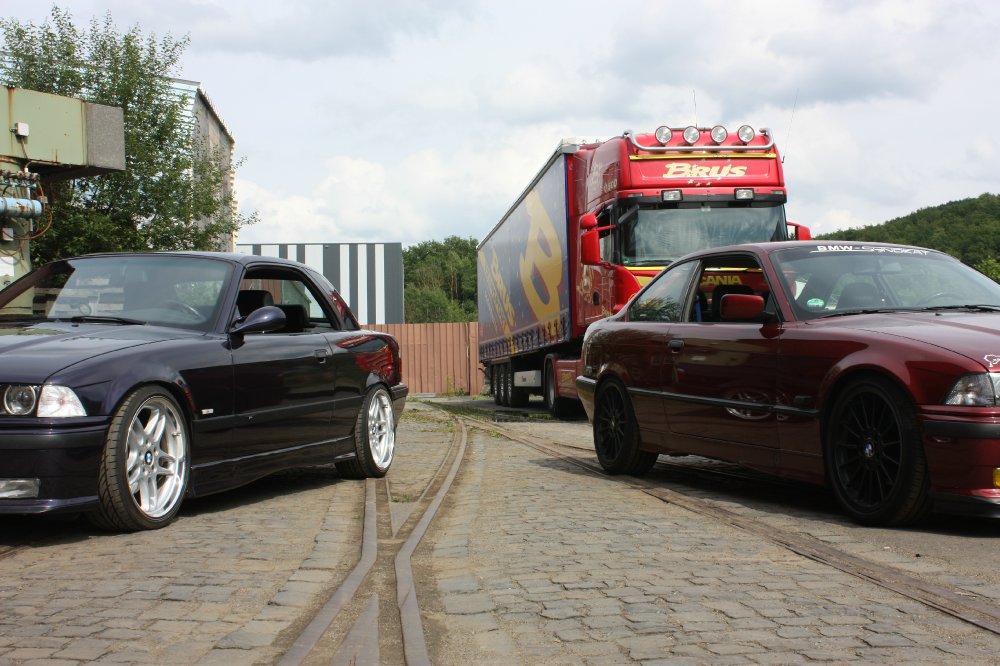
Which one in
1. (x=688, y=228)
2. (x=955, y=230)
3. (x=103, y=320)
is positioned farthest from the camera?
(x=955, y=230)

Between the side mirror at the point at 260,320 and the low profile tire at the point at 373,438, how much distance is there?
1.47 meters

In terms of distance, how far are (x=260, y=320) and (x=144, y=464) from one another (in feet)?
3.97

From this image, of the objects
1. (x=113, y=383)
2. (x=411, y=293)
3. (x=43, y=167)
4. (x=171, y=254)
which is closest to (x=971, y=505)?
(x=113, y=383)

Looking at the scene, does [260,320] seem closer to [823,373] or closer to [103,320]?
[103,320]

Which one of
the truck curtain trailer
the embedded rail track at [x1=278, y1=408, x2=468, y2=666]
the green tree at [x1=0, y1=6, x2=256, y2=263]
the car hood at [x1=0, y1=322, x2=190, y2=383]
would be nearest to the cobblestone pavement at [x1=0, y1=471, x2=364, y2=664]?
the embedded rail track at [x1=278, y1=408, x2=468, y2=666]

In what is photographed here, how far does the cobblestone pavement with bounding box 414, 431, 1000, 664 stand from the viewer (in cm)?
321

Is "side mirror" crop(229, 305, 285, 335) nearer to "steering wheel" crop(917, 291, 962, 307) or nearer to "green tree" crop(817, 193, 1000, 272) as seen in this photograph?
"steering wheel" crop(917, 291, 962, 307)

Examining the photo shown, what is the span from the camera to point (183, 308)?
249 inches

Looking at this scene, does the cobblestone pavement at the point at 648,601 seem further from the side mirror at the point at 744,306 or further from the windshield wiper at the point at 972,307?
the windshield wiper at the point at 972,307

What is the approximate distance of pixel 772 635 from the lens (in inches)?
132

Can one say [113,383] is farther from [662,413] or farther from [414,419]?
[414,419]

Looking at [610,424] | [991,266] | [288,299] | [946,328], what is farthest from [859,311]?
[991,266]

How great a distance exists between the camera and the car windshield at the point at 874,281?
20.1 ft

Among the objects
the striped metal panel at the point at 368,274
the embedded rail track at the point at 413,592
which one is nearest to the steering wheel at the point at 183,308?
the embedded rail track at the point at 413,592
